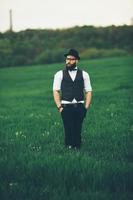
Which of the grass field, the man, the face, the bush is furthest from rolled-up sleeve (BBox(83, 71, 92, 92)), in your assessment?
the bush

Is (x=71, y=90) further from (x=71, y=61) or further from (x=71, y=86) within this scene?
(x=71, y=61)

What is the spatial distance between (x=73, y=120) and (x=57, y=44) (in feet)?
170

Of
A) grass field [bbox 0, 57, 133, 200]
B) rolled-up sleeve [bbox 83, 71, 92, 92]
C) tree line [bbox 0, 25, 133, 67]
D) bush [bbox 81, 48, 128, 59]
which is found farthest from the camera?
bush [bbox 81, 48, 128, 59]

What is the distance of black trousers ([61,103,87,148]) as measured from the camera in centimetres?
955

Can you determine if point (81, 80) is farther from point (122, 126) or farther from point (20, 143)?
point (122, 126)

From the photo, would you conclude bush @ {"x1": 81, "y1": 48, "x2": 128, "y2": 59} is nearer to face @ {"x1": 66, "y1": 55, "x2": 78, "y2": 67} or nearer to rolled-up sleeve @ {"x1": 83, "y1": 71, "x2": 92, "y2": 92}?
rolled-up sleeve @ {"x1": 83, "y1": 71, "x2": 92, "y2": 92}

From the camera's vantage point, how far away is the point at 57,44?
60812 millimetres

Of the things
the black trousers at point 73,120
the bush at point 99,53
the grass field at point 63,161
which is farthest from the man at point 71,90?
the bush at point 99,53

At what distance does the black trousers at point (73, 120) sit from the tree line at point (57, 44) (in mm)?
45339

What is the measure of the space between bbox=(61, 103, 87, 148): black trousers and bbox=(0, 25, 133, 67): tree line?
45339 millimetres

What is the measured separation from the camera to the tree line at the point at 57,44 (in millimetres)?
56469

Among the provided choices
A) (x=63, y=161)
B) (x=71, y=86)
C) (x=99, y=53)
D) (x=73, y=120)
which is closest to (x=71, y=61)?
(x=71, y=86)

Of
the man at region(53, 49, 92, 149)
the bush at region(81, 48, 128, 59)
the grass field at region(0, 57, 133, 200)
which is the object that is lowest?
the grass field at region(0, 57, 133, 200)

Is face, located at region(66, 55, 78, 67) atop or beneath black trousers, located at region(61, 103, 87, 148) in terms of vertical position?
atop
